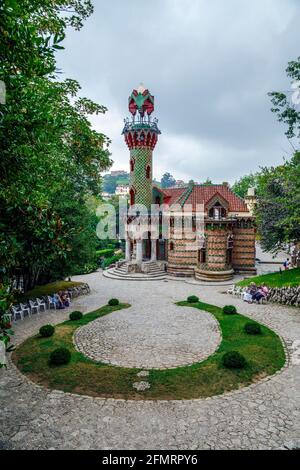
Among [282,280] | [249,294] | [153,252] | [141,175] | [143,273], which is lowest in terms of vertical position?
[249,294]

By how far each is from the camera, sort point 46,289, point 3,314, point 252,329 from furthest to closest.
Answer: point 46,289 → point 252,329 → point 3,314

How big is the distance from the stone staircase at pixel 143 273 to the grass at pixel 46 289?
8.04 metres

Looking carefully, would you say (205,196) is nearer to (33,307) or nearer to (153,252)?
(153,252)

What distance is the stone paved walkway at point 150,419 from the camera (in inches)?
307

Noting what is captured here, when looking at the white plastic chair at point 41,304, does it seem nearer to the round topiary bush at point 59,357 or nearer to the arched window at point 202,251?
the round topiary bush at point 59,357

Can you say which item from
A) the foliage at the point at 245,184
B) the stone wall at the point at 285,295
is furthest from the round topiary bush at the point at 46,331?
the foliage at the point at 245,184

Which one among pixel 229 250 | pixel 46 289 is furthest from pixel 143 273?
pixel 46 289

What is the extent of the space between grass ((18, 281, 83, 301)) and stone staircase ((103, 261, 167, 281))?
8045 mm

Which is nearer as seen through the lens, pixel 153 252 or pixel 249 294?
pixel 249 294

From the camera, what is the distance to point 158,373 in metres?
11.4

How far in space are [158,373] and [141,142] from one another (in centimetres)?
2889

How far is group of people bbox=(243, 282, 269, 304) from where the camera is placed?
875 inches

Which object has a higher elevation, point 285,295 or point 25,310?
point 285,295
